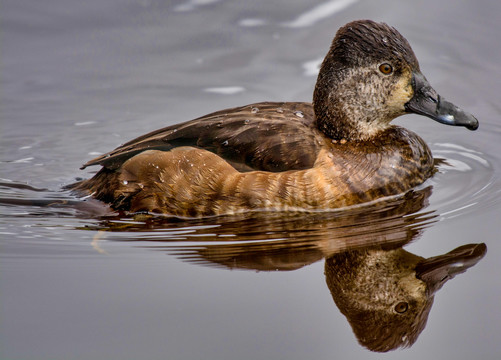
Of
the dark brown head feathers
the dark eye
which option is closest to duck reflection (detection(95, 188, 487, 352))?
the dark eye

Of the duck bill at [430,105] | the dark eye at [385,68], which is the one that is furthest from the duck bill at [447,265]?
the dark eye at [385,68]

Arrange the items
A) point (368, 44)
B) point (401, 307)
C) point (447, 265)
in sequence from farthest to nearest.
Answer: point (368, 44) < point (447, 265) < point (401, 307)

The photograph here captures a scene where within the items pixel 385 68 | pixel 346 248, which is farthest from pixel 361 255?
pixel 385 68

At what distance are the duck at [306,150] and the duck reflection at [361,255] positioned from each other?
0.16 m

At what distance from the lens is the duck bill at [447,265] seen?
179 inches

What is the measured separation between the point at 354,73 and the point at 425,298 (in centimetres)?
209

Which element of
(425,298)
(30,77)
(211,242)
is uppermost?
(30,77)

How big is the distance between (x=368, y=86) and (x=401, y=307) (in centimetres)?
209

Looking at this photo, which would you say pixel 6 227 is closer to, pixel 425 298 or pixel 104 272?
pixel 104 272

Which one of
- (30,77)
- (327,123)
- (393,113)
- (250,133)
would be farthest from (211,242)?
(30,77)

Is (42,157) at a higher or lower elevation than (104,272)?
higher

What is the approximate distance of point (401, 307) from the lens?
171 inches

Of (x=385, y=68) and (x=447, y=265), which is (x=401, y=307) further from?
(x=385, y=68)

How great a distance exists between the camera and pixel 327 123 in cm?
593
